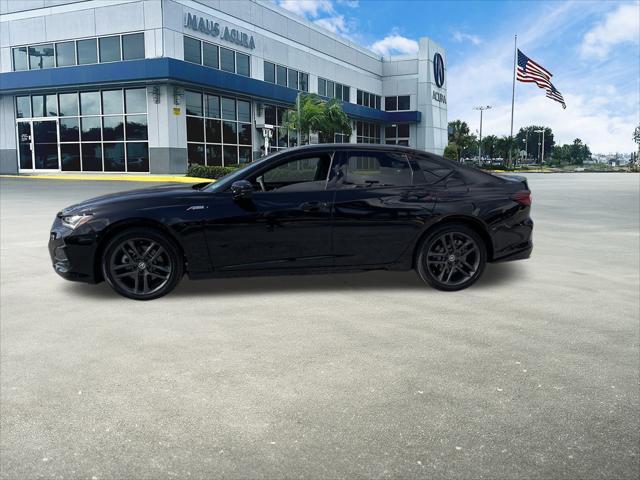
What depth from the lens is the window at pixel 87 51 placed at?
34.5 m

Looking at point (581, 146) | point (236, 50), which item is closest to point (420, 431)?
point (236, 50)

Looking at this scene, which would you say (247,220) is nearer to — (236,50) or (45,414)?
(45,414)

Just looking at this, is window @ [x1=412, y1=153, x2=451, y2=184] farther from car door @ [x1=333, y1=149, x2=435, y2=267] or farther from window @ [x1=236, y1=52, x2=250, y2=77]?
window @ [x1=236, y1=52, x2=250, y2=77]

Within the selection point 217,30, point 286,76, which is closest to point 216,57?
point 217,30

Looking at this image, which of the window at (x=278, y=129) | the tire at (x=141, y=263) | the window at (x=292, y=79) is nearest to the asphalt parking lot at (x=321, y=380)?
the tire at (x=141, y=263)

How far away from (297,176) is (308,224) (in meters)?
0.56

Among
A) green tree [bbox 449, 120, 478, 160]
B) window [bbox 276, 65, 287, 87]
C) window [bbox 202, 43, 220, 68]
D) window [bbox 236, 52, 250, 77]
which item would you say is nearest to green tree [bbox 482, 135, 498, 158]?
green tree [bbox 449, 120, 478, 160]

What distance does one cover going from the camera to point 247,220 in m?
6.12

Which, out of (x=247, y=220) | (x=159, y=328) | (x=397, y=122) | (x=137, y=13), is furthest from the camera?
(x=397, y=122)

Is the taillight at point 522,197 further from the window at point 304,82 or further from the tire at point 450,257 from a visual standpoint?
the window at point 304,82

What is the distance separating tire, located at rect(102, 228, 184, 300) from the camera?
6.03 metres

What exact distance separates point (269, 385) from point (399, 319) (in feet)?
6.24

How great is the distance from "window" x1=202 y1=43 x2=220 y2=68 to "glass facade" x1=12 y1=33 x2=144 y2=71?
4.01 meters

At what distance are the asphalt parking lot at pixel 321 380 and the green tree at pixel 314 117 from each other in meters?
33.7
